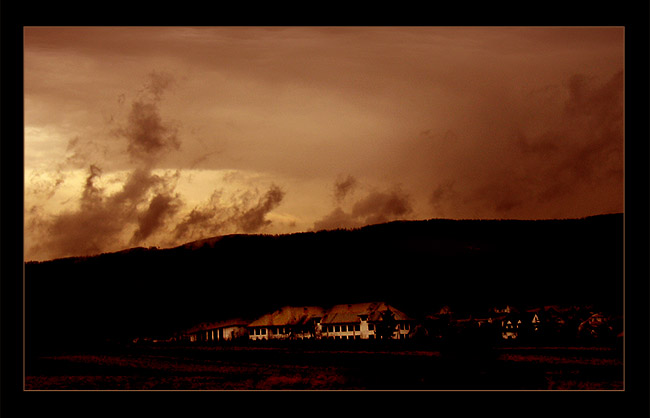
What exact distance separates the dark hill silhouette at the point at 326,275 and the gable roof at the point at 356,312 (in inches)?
2.5

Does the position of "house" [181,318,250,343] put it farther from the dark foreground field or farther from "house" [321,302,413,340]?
"house" [321,302,413,340]

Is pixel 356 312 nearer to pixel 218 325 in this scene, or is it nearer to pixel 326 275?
pixel 326 275

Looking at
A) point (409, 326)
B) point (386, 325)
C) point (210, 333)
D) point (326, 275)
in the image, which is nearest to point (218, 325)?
point (210, 333)

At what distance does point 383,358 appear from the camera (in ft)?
19.7

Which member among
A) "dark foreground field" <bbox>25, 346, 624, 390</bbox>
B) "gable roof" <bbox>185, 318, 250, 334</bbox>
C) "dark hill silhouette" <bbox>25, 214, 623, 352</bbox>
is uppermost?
"dark hill silhouette" <bbox>25, 214, 623, 352</bbox>

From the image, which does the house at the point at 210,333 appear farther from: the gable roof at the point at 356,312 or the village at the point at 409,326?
the gable roof at the point at 356,312

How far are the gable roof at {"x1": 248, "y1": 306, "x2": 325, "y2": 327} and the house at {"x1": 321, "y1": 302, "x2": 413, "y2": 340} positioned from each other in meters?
0.09

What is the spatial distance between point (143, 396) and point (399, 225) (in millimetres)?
2261

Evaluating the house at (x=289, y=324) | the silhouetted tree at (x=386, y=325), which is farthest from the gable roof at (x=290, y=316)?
the silhouetted tree at (x=386, y=325)

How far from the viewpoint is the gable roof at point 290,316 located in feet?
19.7

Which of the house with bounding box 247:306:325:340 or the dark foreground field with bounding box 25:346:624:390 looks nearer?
the dark foreground field with bounding box 25:346:624:390

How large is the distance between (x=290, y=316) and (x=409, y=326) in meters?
0.91

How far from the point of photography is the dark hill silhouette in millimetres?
5926

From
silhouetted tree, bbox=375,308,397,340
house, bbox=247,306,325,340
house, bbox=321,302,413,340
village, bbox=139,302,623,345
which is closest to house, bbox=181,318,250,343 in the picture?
village, bbox=139,302,623,345
